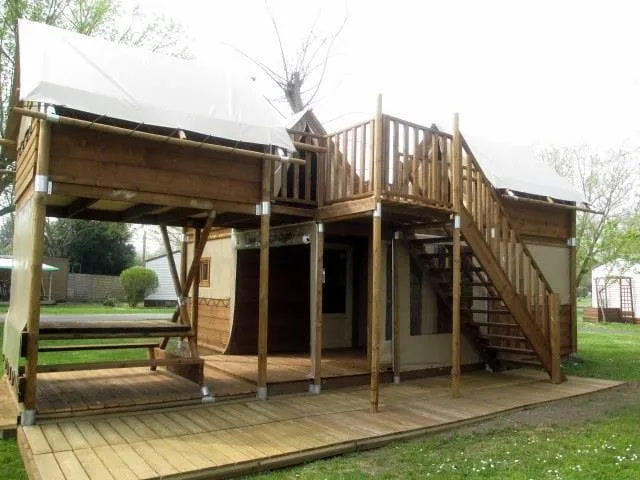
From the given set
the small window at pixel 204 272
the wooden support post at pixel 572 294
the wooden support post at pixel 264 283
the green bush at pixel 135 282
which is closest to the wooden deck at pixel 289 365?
the wooden support post at pixel 264 283

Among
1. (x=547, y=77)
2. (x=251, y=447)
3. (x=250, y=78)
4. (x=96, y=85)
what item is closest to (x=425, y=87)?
(x=547, y=77)

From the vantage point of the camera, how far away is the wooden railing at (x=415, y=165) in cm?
665

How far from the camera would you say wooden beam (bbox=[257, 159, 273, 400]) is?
6457mm

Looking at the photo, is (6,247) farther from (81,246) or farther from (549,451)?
(549,451)

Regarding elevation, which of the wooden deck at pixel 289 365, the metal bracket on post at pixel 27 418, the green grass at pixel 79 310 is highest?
the green grass at pixel 79 310

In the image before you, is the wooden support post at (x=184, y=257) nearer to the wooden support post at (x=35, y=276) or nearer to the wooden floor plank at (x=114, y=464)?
the wooden support post at (x=35, y=276)

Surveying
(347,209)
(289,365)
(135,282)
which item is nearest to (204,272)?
(289,365)

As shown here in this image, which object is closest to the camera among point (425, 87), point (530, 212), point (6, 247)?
point (530, 212)

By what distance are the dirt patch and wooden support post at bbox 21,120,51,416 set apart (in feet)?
13.2

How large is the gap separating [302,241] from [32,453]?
4259 mm

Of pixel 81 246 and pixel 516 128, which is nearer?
pixel 516 128

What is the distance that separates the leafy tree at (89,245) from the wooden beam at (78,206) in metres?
23.5

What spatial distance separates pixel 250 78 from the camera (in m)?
7.32

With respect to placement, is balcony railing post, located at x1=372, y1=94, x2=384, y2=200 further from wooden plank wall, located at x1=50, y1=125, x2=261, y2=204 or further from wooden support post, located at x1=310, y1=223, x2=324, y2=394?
wooden plank wall, located at x1=50, y1=125, x2=261, y2=204
